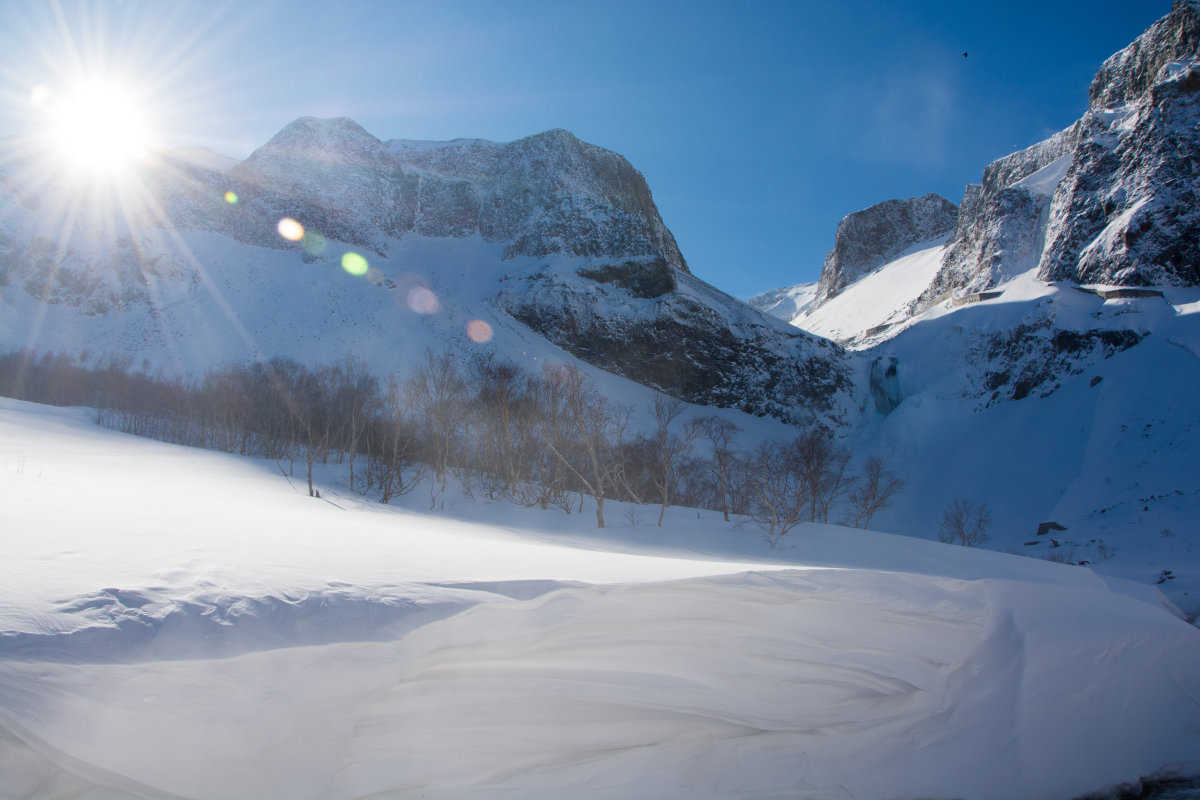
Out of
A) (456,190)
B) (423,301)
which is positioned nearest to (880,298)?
(456,190)

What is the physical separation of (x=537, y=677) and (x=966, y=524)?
38.0m

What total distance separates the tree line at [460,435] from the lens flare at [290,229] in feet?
69.4

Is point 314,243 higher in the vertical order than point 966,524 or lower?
higher

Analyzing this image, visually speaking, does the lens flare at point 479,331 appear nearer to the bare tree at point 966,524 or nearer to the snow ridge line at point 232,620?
the bare tree at point 966,524

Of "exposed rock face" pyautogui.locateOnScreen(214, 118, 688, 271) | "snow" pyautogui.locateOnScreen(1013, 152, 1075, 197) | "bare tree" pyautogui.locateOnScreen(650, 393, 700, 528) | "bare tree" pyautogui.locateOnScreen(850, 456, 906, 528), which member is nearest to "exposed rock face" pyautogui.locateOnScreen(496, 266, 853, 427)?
"exposed rock face" pyautogui.locateOnScreen(214, 118, 688, 271)

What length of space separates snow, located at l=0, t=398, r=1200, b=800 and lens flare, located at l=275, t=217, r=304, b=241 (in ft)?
192

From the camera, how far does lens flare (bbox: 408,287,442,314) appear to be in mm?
54406

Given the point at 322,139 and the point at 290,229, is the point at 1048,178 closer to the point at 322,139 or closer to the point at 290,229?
the point at 290,229

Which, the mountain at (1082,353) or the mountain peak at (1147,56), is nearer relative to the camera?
the mountain at (1082,353)

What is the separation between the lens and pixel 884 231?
101 m

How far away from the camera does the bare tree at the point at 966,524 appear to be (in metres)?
34.1

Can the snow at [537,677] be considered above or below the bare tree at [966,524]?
below

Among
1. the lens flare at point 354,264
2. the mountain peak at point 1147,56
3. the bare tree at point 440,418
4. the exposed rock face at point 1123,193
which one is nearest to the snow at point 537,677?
the bare tree at point 440,418

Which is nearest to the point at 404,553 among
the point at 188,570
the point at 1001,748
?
the point at 188,570
